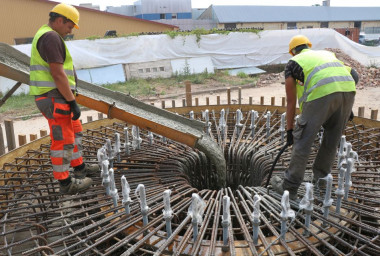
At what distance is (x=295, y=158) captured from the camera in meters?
2.92

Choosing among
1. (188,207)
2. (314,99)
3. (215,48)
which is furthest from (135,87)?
(314,99)

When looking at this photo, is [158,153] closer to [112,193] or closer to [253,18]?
[112,193]

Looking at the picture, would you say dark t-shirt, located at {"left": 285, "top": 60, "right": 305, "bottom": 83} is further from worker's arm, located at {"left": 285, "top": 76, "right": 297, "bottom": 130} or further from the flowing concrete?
the flowing concrete

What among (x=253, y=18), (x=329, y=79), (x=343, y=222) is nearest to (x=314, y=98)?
(x=329, y=79)

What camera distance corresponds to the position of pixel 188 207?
9.66ft

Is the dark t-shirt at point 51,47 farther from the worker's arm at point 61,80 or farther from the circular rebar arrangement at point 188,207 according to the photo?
the circular rebar arrangement at point 188,207

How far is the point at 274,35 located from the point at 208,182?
52.8 ft

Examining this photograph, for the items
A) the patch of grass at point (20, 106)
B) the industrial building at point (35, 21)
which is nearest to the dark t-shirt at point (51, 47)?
the patch of grass at point (20, 106)

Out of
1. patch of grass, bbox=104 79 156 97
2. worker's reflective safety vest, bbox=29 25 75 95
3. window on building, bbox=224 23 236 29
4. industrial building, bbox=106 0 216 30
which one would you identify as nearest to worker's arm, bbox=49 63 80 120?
worker's reflective safety vest, bbox=29 25 75 95

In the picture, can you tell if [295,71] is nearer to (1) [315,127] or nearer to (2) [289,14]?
(1) [315,127]

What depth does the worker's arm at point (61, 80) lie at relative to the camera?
2.90 metres

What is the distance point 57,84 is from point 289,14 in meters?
30.8

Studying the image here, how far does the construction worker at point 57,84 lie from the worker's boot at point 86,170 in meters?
0.33

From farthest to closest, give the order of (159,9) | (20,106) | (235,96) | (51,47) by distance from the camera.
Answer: (159,9) < (235,96) < (20,106) < (51,47)
